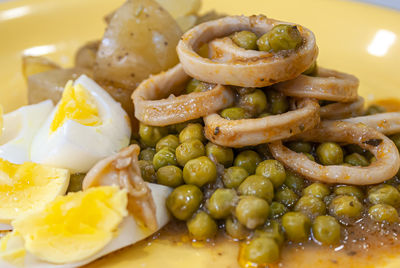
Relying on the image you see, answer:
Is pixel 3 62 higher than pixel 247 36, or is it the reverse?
pixel 247 36

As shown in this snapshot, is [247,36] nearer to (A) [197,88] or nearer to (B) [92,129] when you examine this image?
(A) [197,88]

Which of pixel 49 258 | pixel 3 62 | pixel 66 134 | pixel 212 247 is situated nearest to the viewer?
pixel 49 258

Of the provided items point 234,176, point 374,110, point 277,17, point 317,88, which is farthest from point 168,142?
point 277,17

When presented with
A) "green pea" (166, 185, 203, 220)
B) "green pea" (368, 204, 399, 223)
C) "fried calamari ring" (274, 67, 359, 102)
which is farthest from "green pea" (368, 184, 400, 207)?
"green pea" (166, 185, 203, 220)

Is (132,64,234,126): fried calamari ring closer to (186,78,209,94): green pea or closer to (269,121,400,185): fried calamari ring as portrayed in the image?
(186,78,209,94): green pea

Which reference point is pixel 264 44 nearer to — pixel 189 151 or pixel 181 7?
pixel 189 151

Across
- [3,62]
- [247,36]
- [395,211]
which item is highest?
[247,36]

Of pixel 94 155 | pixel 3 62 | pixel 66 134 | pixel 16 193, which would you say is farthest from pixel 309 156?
pixel 3 62
